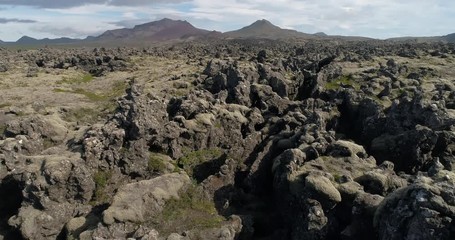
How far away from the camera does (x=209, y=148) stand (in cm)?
4681

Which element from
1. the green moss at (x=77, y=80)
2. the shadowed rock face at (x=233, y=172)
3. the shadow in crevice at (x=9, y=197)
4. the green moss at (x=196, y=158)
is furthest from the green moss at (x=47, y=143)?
the green moss at (x=77, y=80)

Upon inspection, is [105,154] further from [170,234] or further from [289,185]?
[289,185]

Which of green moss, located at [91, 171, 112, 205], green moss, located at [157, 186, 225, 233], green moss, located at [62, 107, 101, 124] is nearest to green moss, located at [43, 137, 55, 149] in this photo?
green moss, located at [91, 171, 112, 205]

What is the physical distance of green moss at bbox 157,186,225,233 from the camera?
31453 mm

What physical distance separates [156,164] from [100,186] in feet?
19.3

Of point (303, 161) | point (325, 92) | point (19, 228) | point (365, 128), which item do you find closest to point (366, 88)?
point (325, 92)

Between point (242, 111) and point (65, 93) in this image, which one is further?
point (65, 93)

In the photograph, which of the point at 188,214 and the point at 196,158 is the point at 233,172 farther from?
the point at 188,214

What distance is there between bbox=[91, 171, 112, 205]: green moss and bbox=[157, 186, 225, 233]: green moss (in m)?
5.74

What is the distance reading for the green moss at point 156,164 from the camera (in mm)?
40062

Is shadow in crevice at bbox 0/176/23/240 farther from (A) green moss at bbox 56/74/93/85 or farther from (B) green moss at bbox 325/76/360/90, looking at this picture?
(A) green moss at bbox 56/74/93/85

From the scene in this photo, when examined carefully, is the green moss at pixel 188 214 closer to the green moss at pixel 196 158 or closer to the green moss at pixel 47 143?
the green moss at pixel 196 158

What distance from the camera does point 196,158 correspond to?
44.3m

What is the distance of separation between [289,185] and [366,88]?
136ft
